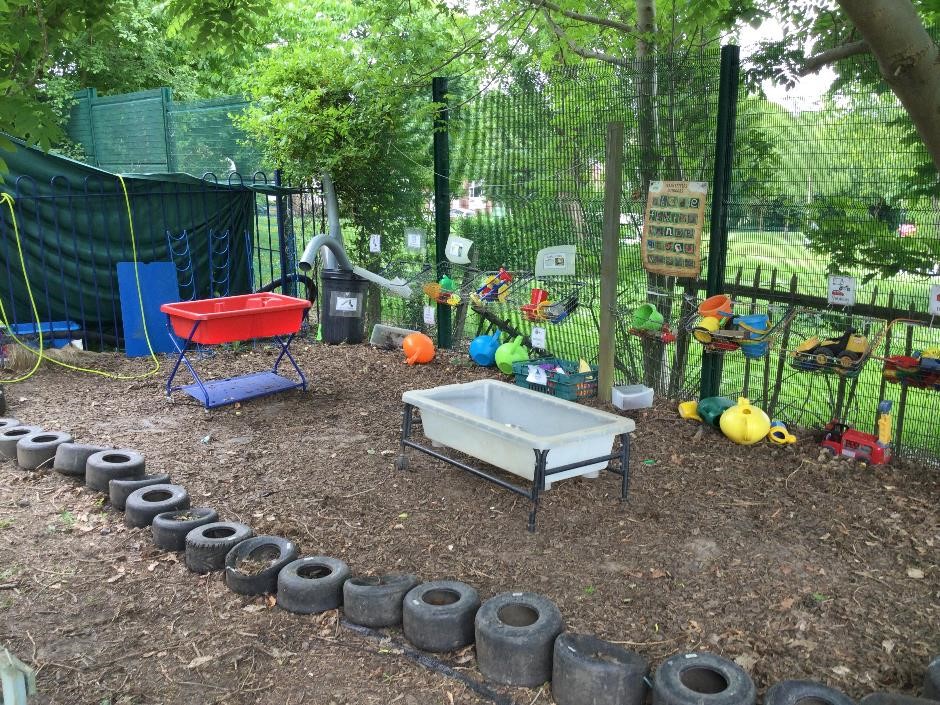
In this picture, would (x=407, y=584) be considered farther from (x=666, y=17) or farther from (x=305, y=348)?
(x=666, y=17)

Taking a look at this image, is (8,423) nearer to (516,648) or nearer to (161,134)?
(516,648)

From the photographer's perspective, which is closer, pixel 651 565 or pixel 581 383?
pixel 651 565

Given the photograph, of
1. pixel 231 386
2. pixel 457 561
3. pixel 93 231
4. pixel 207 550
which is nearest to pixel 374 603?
pixel 457 561

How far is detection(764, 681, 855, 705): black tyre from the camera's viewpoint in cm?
254

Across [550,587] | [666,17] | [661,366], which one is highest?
[666,17]

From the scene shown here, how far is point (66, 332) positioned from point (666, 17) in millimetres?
6358

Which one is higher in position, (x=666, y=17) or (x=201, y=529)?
(x=666, y=17)

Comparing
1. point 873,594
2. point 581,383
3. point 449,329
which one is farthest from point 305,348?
point 873,594

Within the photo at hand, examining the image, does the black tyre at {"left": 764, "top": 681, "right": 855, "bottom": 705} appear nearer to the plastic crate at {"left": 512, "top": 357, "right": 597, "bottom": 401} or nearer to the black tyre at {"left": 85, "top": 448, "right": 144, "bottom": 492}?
the plastic crate at {"left": 512, "top": 357, "right": 597, "bottom": 401}

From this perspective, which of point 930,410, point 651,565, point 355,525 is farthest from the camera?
point 930,410

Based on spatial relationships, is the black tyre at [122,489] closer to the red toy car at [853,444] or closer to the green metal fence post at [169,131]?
the red toy car at [853,444]

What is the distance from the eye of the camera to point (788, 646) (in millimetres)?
Answer: 3039

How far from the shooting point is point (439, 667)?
298 centimetres

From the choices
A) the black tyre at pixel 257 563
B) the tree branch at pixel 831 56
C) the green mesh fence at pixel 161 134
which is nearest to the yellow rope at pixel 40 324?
the green mesh fence at pixel 161 134
